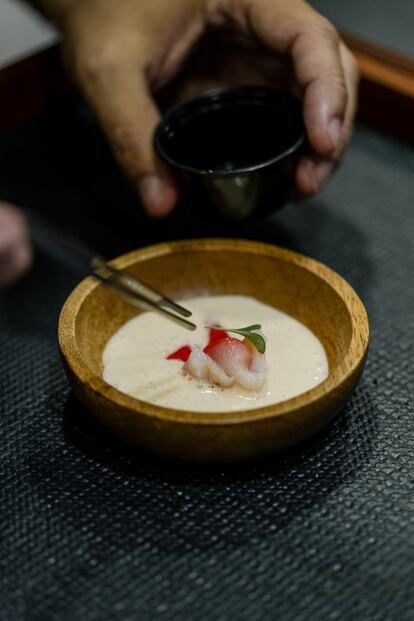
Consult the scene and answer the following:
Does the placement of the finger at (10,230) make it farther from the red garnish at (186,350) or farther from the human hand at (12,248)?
the red garnish at (186,350)

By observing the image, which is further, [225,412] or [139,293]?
[139,293]

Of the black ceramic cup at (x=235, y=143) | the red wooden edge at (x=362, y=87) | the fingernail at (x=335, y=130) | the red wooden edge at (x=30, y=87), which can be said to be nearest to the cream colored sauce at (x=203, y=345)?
the black ceramic cup at (x=235, y=143)

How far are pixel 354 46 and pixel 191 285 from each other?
0.83 m

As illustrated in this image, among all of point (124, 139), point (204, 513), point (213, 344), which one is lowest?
point (204, 513)

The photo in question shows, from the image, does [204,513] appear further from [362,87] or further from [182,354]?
[362,87]

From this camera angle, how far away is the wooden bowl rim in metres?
0.91

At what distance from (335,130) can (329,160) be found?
76 millimetres

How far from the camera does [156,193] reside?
1.36m

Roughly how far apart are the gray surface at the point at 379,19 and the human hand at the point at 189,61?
0.35 metres

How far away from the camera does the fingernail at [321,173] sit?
4.33 ft

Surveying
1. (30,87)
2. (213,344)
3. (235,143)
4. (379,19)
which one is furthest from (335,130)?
(30,87)

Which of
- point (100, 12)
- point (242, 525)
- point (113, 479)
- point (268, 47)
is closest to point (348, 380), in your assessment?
point (242, 525)

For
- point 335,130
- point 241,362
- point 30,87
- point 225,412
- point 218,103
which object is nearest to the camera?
point 225,412

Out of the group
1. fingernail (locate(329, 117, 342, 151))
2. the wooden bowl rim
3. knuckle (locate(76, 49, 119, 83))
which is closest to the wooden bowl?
the wooden bowl rim
